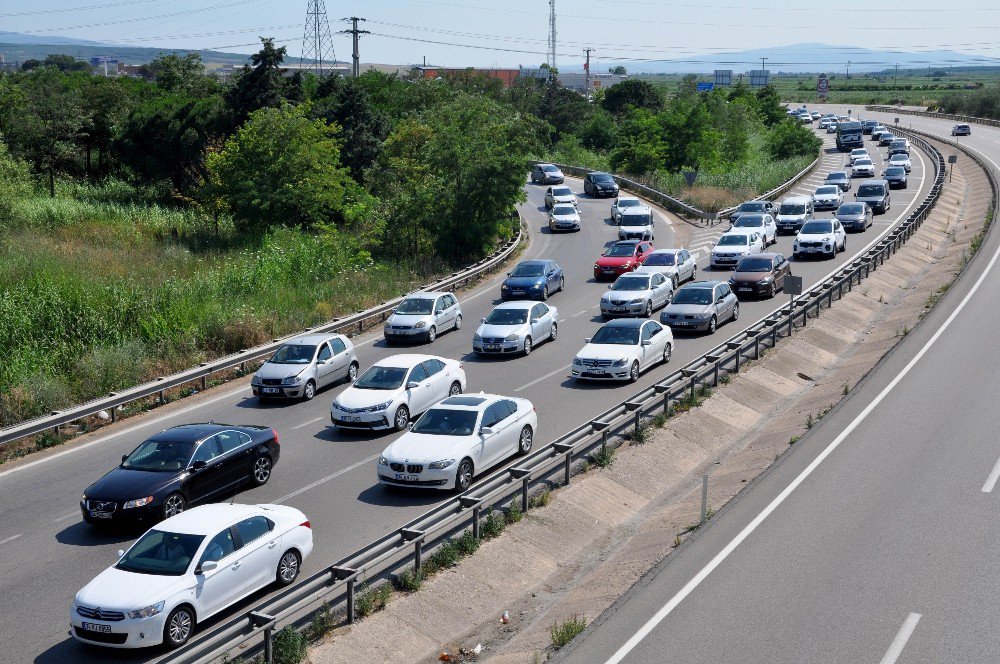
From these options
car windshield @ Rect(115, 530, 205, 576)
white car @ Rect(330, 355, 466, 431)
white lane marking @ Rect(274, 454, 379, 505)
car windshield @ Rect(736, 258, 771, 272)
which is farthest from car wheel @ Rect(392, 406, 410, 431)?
car windshield @ Rect(736, 258, 771, 272)

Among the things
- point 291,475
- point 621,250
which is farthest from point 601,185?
point 291,475

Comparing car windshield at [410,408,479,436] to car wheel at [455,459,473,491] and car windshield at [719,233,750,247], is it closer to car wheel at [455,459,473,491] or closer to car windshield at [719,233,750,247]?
car wheel at [455,459,473,491]

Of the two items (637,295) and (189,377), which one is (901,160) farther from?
(189,377)

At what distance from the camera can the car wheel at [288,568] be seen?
48.4ft

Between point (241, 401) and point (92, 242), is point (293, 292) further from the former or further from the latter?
point (92, 242)

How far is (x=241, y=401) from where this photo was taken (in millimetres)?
25688

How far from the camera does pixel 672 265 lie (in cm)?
3769

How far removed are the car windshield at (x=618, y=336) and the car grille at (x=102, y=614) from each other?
16.5 meters

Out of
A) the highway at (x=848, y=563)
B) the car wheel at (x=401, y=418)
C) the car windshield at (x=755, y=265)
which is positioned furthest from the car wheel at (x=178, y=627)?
the car windshield at (x=755, y=265)

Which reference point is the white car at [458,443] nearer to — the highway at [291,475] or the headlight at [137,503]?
the highway at [291,475]

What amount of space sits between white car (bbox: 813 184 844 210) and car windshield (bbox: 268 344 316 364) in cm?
3958

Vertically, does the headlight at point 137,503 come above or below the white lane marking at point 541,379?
above

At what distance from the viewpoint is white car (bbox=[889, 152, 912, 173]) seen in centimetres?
7300

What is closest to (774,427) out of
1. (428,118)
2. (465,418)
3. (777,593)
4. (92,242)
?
(465,418)
